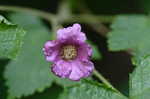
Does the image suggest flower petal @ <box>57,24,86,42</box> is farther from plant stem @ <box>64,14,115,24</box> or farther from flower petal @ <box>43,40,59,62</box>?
plant stem @ <box>64,14,115,24</box>

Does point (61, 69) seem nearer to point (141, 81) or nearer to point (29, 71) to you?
point (141, 81)

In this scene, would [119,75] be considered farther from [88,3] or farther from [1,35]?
[1,35]

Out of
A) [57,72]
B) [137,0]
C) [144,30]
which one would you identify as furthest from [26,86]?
[137,0]

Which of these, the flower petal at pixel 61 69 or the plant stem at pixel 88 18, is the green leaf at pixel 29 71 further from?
the flower petal at pixel 61 69

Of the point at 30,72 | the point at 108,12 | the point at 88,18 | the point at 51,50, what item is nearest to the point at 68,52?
the point at 51,50

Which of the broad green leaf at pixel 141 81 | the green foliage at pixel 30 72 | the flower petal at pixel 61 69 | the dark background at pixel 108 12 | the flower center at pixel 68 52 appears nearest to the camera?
the broad green leaf at pixel 141 81

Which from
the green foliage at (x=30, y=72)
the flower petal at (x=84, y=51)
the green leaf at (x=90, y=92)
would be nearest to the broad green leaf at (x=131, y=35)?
the green foliage at (x=30, y=72)

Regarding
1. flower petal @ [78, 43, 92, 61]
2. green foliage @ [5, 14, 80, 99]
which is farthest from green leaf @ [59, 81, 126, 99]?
green foliage @ [5, 14, 80, 99]
